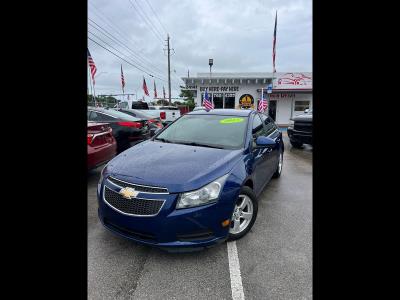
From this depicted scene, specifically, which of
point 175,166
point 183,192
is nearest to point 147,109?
point 175,166

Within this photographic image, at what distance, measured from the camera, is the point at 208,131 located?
3672 millimetres

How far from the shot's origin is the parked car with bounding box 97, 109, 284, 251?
2287 millimetres

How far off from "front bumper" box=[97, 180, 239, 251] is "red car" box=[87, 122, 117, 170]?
2.55 meters

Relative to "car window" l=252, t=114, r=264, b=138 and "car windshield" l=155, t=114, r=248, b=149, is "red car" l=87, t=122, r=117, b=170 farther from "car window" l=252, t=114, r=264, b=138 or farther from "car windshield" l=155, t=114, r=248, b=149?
"car window" l=252, t=114, r=264, b=138

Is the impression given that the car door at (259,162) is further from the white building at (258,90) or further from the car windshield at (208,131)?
the white building at (258,90)

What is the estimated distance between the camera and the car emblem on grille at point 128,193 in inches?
92.7

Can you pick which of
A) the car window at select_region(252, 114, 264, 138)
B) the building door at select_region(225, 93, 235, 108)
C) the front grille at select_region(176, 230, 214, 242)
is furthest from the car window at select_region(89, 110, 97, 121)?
the building door at select_region(225, 93, 235, 108)

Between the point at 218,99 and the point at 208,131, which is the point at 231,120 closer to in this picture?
the point at 208,131

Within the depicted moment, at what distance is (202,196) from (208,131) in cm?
152

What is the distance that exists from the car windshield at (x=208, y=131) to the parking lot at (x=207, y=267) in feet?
4.01

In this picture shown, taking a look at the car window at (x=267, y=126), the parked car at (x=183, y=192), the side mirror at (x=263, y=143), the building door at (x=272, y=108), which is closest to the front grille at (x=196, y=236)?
the parked car at (x=183, y=192)
